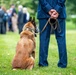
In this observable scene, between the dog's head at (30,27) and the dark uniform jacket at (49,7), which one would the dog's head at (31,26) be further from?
the dark uniform jacket at (49,7)

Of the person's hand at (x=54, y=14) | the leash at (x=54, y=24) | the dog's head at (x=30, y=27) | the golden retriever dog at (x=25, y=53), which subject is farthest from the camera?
the dog's head at (x=30, y=27)

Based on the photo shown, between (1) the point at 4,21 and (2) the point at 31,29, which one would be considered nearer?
(2) the point at 31,29

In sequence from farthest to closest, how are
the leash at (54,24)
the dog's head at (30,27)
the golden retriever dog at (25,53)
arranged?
1. the dog's head at (30,27)
2. the leash at (54,24)
3. the golden retriever dog at (25,53)

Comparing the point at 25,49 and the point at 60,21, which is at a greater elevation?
the point at 60,21

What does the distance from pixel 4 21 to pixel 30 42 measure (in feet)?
63.1

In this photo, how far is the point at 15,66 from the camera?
10195 mm

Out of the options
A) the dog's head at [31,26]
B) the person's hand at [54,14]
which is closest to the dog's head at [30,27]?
the dog's head at [31,26]

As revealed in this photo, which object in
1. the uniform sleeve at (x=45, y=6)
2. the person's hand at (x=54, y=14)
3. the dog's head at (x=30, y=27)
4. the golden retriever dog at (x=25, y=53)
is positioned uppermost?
the uniform sleeve at (x=45, y=6)

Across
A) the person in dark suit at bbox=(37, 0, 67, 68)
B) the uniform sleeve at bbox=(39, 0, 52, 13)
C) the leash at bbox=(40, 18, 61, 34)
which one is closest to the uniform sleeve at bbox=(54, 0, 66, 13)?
the person in dark suit at bbox=(37, 0, 67, 68)

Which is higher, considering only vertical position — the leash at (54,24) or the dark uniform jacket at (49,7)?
the dark uniform jacket at (49,7)

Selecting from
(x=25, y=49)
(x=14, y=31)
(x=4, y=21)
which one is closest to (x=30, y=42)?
(x=25, y=49)

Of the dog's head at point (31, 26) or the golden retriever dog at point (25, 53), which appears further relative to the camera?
the dog's head at point (31, 26)

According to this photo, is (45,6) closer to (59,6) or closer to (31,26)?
(59,6)

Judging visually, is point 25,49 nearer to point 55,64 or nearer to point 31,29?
point 31,29
